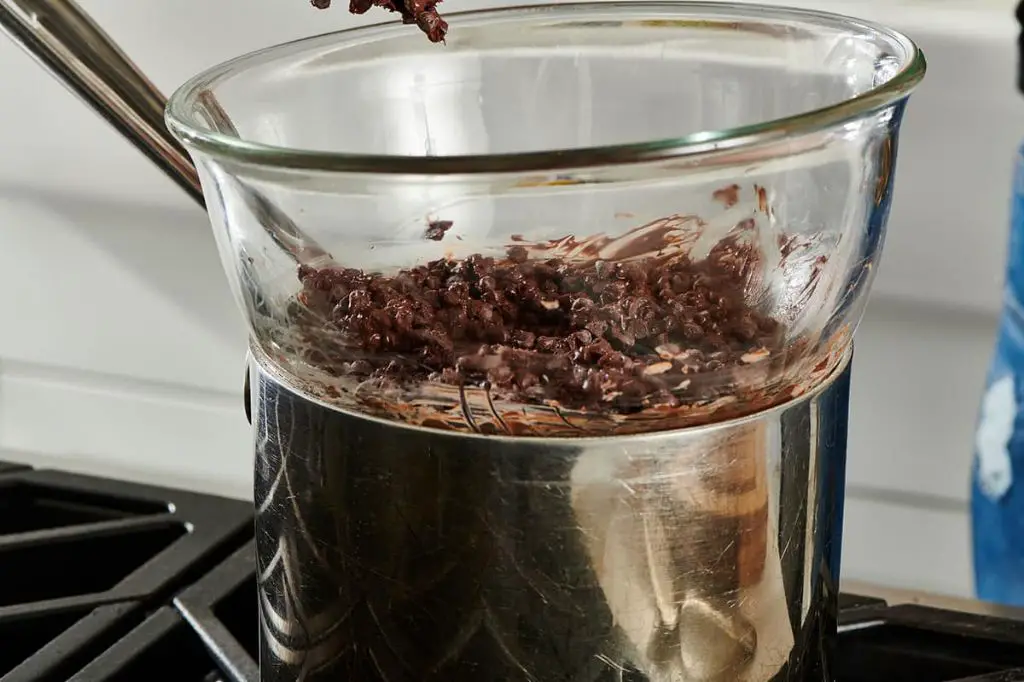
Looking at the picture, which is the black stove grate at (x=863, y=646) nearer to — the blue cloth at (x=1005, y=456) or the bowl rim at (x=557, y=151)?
the blue cloth at (x=1005, y=456)

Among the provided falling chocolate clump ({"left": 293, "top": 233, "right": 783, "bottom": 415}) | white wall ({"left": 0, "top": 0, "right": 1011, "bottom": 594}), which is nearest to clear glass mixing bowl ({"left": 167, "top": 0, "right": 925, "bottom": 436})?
falling chocolate clump ({"left": 293, "top": 233, "right": 783, "bottom": 415})

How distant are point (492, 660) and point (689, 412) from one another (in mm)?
89

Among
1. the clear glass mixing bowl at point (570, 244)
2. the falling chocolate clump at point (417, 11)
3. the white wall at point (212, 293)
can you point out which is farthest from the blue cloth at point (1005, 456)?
the falling chocolate clump at point (417, 11)

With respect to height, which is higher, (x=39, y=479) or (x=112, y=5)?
(x=112, y=5)

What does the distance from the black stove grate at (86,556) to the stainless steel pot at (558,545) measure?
0.20m

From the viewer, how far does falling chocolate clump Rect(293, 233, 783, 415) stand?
297 mm

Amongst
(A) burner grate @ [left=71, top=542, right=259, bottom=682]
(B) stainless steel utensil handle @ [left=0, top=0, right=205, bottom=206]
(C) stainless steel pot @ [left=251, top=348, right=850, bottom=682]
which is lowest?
(A) burner grate @ [left=71, top=542, right=259, bottom=682]

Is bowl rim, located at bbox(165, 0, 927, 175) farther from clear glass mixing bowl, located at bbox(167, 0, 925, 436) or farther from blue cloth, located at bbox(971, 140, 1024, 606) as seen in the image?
blue cloth, located at bbox(971, 140, 1024, 606)

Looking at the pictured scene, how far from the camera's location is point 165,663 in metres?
0.48

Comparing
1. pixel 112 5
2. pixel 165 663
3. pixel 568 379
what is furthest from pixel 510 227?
pixel 112 5

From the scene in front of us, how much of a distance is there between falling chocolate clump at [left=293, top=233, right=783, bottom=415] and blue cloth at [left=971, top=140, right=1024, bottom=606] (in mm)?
226

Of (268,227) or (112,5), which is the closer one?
(268,227)

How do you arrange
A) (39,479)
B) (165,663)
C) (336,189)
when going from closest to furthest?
1. (336,189)
2. (165,663)
3. (39,479)

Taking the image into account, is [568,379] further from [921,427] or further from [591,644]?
[921,427]
